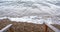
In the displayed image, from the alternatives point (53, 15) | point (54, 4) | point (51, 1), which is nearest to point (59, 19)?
point (53, 15)

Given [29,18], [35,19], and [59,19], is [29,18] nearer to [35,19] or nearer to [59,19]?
[35,19]

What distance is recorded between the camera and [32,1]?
3.15 m

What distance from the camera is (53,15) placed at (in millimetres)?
2293

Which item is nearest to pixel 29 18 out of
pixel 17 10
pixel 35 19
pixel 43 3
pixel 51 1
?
pixel 35 19

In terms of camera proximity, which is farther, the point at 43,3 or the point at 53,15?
the point at 43,3

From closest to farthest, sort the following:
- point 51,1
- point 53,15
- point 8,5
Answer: point 53,15, point 8,5, point 51,1

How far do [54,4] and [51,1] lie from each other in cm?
22

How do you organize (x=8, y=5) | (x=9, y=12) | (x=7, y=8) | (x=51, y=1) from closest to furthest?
1. (x=9, y=12)
2. (x=7, y=8)
3. (x=8, y=5)
4. (x=51, y=1)

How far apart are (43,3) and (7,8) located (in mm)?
971

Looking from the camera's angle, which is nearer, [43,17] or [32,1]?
[43,17]

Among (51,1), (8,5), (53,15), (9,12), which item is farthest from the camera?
(51,1)

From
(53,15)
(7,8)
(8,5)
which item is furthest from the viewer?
(8,5)

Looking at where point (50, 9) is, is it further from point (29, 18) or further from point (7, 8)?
point (7, 8)

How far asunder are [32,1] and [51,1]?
1.79 feet
